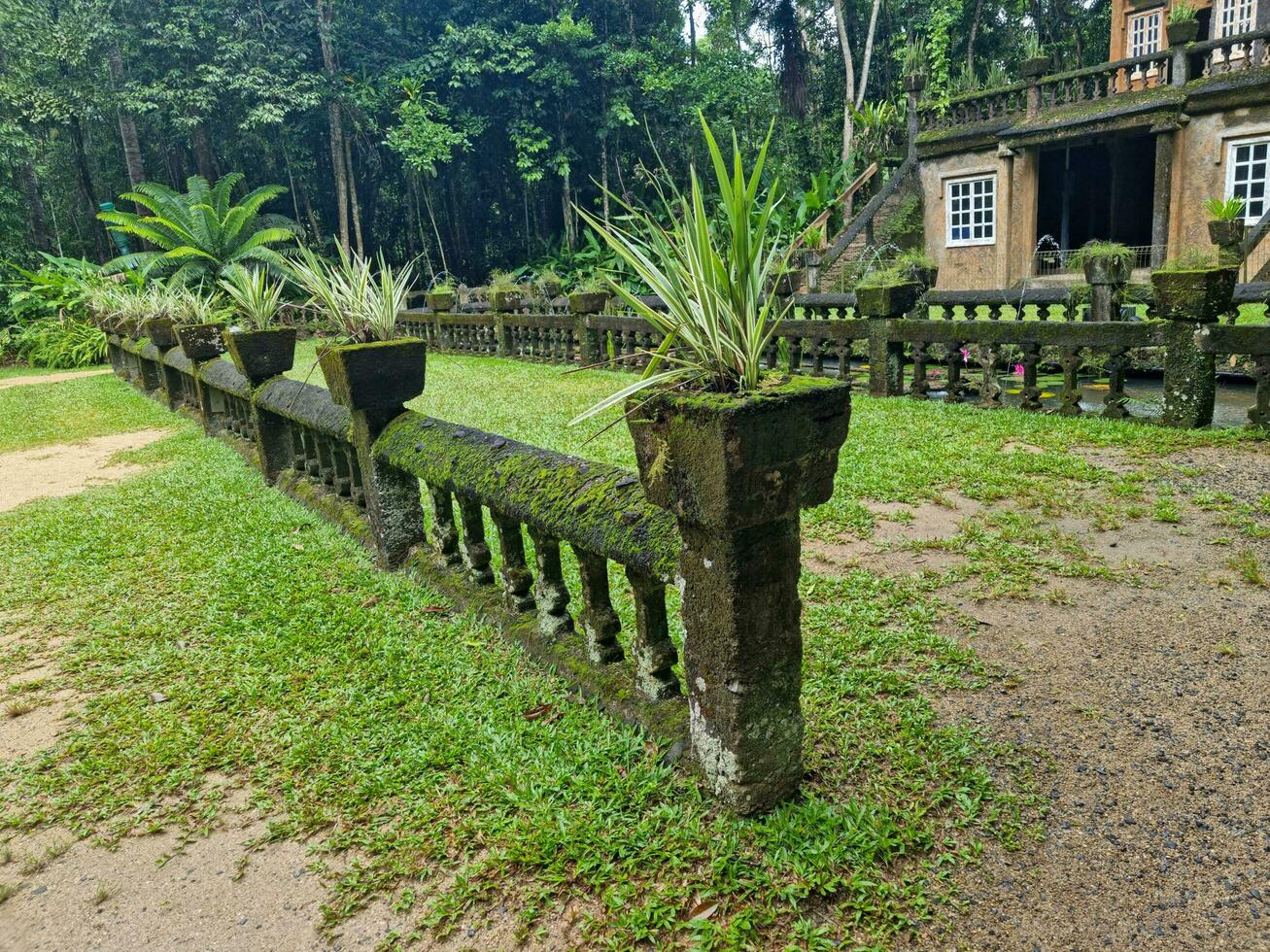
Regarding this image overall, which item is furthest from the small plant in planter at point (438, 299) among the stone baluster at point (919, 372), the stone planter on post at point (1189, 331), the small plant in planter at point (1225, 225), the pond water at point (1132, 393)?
the stone planter on post at point (1189, 331)

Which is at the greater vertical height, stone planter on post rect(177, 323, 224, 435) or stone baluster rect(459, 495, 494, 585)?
stone planter on post rect(177, 323, 224, 435)

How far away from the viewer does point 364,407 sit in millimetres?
3910

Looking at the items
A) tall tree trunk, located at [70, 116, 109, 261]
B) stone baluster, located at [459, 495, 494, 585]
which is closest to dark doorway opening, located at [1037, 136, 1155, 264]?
stone baluster, located at [459, 495, 494, 585]

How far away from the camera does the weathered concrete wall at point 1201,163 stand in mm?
14836

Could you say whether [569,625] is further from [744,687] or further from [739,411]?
[739,411]

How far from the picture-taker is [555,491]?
8.84ft

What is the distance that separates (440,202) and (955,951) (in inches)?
1242

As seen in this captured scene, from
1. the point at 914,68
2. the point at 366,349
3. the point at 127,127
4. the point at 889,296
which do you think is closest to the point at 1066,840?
the point at 366,349

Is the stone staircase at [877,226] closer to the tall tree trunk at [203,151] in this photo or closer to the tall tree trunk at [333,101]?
the tall tree trunk at [333,101]

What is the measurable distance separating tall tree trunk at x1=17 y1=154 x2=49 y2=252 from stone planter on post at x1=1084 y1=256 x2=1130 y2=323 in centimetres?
2755

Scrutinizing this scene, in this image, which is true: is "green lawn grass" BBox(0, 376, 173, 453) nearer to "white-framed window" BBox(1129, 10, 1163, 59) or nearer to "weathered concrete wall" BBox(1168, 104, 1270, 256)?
"weathered concrete wall" BBox(1168, 104, 1270, 256)

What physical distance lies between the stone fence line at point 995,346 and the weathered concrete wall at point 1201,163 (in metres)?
6.23

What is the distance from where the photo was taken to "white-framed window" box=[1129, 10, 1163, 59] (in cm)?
Answer: 2005

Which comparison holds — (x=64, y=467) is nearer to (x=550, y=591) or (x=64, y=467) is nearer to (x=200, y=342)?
(x=200, y=342)
